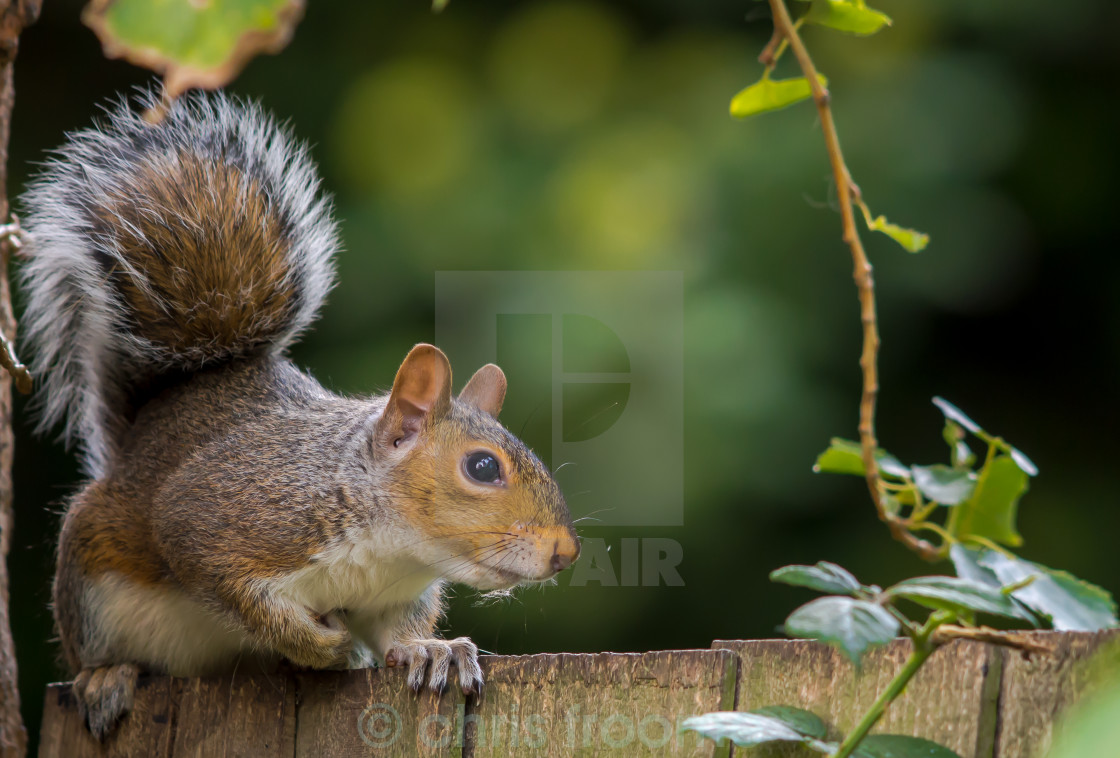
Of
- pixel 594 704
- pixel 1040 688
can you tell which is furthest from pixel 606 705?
pixel 1040 688

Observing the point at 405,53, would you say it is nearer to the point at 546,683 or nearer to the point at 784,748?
the point at 546,683

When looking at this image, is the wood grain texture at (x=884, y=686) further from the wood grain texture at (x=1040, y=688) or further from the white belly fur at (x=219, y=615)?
the white belly fur at (x=219, y=615)

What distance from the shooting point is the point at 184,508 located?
1.32 metres

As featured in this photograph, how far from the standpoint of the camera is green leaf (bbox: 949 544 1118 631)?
0.70 meters

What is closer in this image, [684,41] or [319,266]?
[319,266]

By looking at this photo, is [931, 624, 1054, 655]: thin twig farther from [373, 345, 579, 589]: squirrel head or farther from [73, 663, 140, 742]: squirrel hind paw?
[73, 663, 140, 742]: squirrel hind paw

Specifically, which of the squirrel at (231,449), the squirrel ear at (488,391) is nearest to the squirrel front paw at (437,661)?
the squirrel at (231,449)

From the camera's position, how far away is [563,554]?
1241mm

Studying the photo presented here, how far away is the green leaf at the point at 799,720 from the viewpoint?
774 millimetres

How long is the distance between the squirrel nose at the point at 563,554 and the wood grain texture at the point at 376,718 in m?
0.21

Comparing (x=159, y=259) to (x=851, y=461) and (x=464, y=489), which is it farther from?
(x=851, y=461)

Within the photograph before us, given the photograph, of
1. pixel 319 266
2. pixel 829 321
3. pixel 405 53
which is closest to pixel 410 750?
pixel 319 266

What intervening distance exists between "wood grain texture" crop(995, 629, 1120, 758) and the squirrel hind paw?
0.85m

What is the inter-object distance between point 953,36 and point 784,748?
162 cm
